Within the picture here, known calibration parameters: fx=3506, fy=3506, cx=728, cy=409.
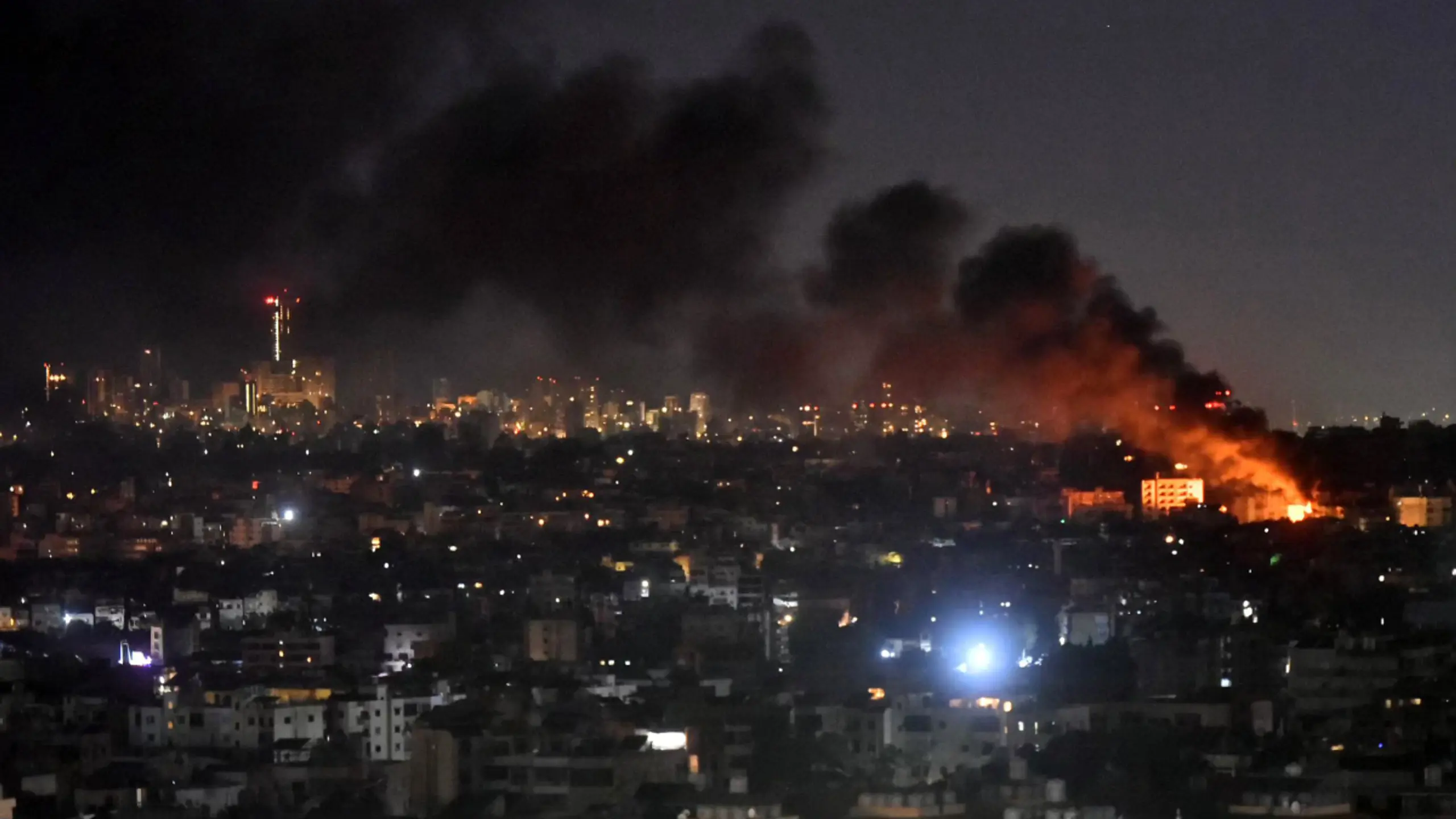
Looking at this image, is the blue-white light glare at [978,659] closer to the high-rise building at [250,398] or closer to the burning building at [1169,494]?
the burning building at [1169,494]

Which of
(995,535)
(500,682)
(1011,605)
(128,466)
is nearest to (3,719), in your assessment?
(500,682)

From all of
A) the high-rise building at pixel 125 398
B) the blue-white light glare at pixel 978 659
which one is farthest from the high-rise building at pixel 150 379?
the blue-white light glare at pixel 978 659

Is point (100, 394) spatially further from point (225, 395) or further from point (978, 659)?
point (978, 659)

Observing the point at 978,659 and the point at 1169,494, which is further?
the point at 1169,494

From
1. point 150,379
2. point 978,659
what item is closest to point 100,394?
point 150,379

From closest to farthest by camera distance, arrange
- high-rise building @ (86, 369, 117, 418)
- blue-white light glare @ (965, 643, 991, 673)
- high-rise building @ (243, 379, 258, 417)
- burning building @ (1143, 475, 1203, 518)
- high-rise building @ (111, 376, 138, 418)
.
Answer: blue-white light glare @ (965, 643, 991, 673)
burning building @ (1143, 475, 1203, 518)
high-rise building @ (86, 369, 117, 418)
high-rise building @ (111, 376, 138, 418)
high-rise building @ (243, 379, 258, 417)

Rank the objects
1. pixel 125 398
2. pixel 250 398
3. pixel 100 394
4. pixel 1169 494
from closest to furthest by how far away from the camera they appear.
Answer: pixel 1169 494 → pixel 100 394 → pixel 125 398 → pixel 250 398

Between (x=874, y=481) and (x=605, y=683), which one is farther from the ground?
(x=874, y=481)

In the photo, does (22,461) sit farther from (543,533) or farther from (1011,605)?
(1011,605)

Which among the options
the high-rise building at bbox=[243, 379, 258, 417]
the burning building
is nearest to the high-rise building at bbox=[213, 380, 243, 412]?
the high-rise building at bbox=[243, 379, 258, 417]

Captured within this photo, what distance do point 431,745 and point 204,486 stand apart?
89.2 ft

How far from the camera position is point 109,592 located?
30.2 meters

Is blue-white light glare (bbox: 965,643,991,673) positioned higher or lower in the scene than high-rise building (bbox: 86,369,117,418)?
lower

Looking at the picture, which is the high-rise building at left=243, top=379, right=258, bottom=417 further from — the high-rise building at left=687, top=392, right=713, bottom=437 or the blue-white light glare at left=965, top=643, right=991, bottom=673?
the blue-white light glare at left=965, top=643, right=991, bottom=673
